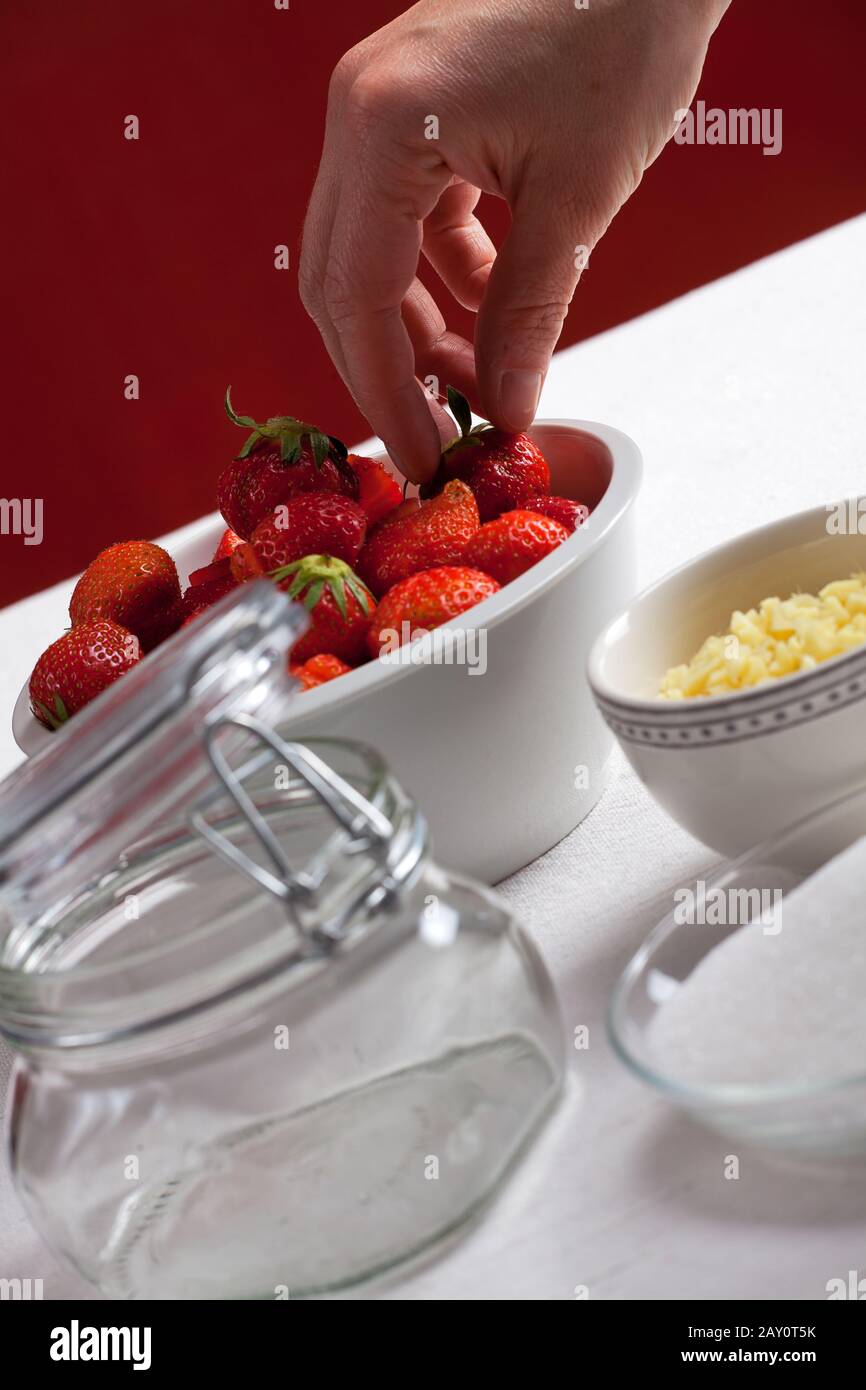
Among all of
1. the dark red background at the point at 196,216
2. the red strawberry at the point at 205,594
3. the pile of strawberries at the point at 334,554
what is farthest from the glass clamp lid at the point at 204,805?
the dark red background at the point at 196,216

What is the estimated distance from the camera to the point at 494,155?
2.62 ft

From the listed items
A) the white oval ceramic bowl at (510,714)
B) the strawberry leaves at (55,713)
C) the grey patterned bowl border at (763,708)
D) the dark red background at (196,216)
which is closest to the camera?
the grey patterned bowl border at (763,708)

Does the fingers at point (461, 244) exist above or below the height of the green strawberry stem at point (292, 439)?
above

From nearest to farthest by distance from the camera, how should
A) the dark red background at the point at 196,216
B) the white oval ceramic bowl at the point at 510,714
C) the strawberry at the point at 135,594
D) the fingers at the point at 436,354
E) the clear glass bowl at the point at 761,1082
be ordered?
the clear glass bowl at the point at 761,1082, the white oval ceramic bowl at the point at 510,714, the strawberry at the point at 135,594, the fingers at the point at 436,354, the dark red background at the point at 196,216

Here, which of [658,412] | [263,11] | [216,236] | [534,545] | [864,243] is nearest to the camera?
[534,545]

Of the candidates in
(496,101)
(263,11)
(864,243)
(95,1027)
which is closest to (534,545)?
(496,101)

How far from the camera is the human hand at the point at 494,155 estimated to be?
77cm

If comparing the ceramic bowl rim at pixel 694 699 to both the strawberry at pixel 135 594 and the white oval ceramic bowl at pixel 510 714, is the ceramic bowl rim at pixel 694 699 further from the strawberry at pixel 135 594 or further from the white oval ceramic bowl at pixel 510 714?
the strawberry at pixel 135 594

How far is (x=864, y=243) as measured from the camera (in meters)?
1.45

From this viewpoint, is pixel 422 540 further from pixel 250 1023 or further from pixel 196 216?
pixel 196 216

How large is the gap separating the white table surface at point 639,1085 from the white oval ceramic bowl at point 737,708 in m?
0.08

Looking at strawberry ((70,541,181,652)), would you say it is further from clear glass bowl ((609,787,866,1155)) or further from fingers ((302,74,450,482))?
clear glass bowl ((609,787,866,1155))

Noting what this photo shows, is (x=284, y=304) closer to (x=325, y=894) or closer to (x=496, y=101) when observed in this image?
(x=496, y=101)

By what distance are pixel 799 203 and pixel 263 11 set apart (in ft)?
4.05
